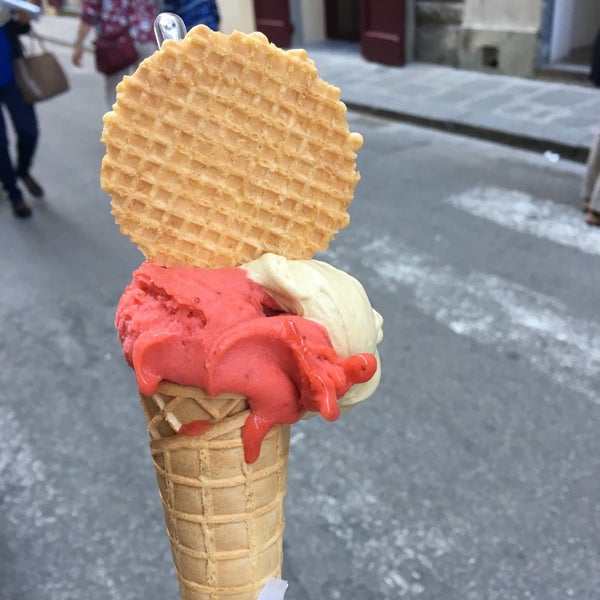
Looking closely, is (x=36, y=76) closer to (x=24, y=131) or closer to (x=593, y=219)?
(x=24, y=131)

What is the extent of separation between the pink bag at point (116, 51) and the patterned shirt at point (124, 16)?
0.04 meters

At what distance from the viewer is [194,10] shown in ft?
15.5

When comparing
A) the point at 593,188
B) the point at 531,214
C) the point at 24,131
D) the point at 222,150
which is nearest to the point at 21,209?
the point at 24,131

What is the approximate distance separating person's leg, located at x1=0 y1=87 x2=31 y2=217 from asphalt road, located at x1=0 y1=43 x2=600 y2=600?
→ 53cm

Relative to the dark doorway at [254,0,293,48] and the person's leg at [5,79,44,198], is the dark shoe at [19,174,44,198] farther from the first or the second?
the dark doorway at [254,0,293,48]

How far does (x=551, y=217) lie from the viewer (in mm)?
4965

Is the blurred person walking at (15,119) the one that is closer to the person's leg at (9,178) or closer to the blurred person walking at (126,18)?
the person's leg at (9,178)

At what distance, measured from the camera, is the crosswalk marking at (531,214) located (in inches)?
183

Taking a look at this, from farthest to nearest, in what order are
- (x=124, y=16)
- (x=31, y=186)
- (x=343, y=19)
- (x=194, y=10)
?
(x=343, y=19)
(x=31, y=186)
(x=124, y=16)
(x=194, y=10)

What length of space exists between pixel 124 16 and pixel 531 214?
11.1 feet

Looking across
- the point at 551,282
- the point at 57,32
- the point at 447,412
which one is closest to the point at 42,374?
the point at 447,412

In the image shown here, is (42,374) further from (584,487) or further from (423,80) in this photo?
(423,80)

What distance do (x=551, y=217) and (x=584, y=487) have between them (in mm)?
2765

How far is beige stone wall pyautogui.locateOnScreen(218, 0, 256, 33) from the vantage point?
36.9 ft
